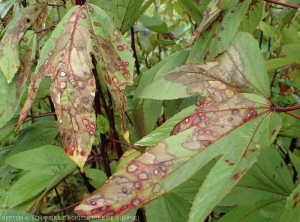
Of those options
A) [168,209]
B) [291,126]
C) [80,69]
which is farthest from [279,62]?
[80,69]

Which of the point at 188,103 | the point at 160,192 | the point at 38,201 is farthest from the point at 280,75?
the point at 160,192

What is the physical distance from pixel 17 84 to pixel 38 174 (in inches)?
7.5

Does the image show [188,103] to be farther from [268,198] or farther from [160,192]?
[160,192]

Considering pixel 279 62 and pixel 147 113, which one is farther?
pixel 279 62

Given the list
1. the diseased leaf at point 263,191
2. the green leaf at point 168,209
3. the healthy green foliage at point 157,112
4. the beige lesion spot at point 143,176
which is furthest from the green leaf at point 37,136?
the beige lesion spot at point 143,176

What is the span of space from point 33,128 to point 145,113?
38 cm

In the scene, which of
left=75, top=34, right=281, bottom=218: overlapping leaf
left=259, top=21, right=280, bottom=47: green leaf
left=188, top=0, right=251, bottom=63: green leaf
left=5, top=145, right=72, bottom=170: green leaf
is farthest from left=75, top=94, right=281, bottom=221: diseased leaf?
left=259, top=21, right=280, bottom=47: green leaf

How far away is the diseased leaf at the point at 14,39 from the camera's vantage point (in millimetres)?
684

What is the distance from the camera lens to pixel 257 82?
60 centimetres

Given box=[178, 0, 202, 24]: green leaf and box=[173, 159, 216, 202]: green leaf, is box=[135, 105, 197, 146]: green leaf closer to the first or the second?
box=[173, 159, 216, 202]: green leaf

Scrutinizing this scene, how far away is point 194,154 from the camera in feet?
1.52

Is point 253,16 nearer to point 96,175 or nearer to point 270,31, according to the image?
point 270,31

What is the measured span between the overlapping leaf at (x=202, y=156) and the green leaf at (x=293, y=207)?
0.08 metres

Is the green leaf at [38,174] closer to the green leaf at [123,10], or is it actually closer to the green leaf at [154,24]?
the green leaf at [123,10]
